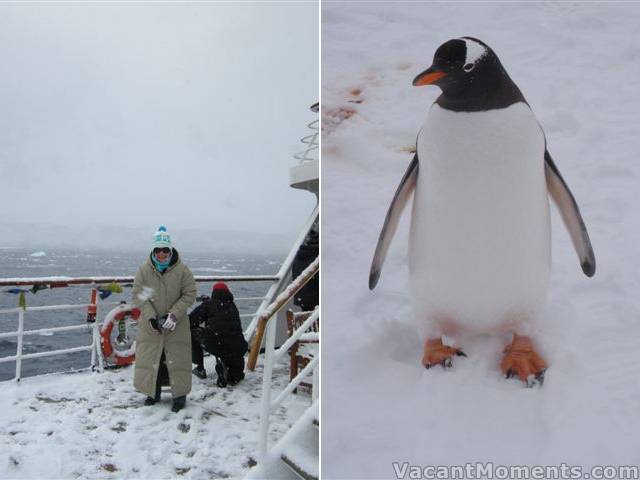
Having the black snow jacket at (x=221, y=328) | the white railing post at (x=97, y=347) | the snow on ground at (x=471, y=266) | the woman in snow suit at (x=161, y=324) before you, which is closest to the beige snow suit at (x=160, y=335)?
the woman in snow suit at (x=161, y=324)

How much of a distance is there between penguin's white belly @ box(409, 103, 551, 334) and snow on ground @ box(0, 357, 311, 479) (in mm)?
1332

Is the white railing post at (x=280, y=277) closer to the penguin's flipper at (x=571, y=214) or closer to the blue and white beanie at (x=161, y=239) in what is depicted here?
the blue and white beanie at (x=161, y=239)

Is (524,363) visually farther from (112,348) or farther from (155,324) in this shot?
(112,348)

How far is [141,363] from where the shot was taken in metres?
2.76

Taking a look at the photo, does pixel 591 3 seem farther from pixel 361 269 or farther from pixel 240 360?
pixel 240 360

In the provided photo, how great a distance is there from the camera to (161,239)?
109 inches

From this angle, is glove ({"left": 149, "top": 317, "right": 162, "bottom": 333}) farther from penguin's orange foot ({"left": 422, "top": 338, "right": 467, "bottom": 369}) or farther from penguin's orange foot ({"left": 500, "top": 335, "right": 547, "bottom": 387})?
penguin's orange foot ({"left": 500, "top": 335, "right": 547, "bottom": 387})

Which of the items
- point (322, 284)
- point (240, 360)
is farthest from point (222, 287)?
point (322, 284)

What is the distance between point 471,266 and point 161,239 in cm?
194

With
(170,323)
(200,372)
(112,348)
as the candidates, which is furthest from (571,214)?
(112,348)

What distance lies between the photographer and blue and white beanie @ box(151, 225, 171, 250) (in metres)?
2.74

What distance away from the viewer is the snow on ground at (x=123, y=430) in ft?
6.91

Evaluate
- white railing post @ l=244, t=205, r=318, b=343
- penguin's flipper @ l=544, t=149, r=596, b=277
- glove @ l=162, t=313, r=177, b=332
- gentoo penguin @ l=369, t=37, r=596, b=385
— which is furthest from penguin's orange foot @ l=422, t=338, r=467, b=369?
white railing post @ l=244, t=205, r=318, b=343

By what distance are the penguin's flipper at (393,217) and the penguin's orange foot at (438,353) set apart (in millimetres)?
258
